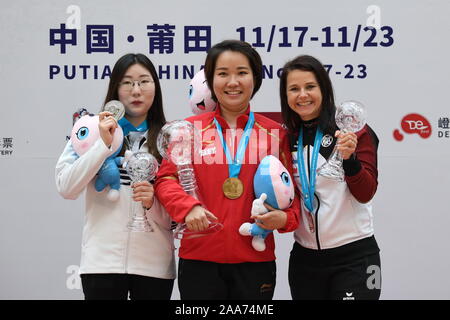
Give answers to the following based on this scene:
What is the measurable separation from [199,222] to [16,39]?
204cm

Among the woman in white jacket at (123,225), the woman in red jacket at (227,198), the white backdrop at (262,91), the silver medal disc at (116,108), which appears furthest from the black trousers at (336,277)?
the white backdrop at (262,91)

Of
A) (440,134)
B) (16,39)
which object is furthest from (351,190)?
(16,39)

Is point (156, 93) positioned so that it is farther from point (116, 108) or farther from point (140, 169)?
point (140, 169)

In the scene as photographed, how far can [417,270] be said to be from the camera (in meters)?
3.02

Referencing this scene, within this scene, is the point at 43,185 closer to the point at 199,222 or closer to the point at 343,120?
the point at 199,222

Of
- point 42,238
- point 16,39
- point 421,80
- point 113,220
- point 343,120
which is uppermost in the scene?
point 16,39

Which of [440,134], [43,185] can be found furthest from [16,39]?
[440,134]

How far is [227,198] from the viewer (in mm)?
1742

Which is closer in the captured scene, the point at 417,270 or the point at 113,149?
the point at 113,149

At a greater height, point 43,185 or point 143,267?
point 43,185

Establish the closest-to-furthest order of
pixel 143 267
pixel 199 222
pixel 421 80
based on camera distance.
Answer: pixel 199 222 < pixel 143 267 < pixel 421 80

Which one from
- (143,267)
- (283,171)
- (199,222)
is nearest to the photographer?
(199,222)

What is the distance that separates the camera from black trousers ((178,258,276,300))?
173cm

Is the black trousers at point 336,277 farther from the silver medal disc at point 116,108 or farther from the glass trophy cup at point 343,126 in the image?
the silver medal disc at point 116,108
